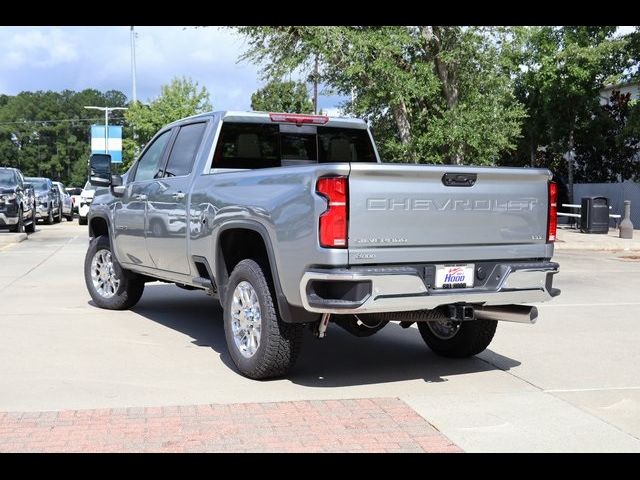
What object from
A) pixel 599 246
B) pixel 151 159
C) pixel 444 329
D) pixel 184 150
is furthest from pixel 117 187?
pixel 599 246

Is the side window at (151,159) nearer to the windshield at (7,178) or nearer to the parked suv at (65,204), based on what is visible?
the windshield at (7,178)

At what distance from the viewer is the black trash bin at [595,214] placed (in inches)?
876

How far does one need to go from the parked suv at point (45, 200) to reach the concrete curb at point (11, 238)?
23.1 feet

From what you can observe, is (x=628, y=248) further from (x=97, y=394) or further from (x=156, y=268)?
(x=97, y=394)

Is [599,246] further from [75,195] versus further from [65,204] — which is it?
[75,195]

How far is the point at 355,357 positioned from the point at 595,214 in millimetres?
17134

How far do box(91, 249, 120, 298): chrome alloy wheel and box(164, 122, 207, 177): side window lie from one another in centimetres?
193

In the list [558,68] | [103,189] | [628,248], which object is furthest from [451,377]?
[558,68]

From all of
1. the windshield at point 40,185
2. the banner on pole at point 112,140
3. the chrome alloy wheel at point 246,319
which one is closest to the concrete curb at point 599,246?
the chrome alloy wheel at point 246,319

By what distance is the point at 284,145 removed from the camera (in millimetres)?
7738

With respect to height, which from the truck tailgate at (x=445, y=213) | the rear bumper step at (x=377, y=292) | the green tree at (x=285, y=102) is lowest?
the rear bumper step at (x=377, y=292)
